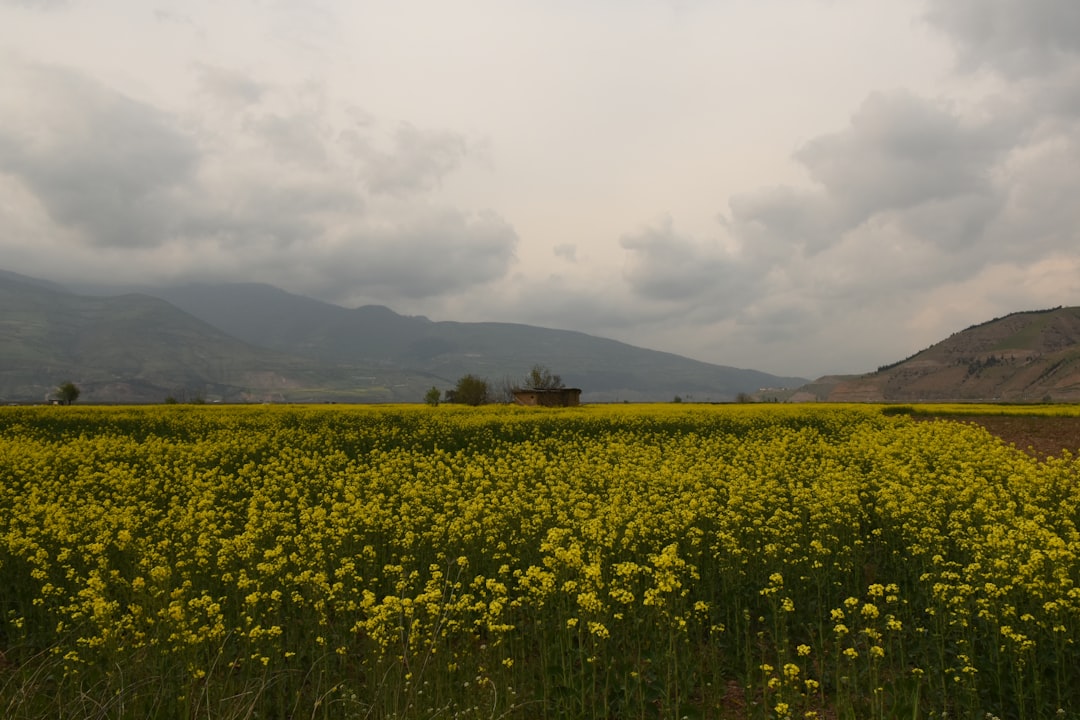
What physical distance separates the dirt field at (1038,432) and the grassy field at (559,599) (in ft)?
45.5

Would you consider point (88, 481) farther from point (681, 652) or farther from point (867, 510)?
point (867, 510)

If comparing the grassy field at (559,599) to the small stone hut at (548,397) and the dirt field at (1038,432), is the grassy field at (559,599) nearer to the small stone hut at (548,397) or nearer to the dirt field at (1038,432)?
the dirt field at (1038,432)

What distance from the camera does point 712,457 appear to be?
20969 millimetres

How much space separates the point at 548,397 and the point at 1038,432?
4006 cm

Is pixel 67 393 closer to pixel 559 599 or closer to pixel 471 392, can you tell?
pixel 471 392

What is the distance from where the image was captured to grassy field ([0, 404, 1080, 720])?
25.0ft

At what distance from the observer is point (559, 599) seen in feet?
30.2

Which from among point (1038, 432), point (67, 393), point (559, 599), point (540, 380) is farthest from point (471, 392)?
point (67, 393)

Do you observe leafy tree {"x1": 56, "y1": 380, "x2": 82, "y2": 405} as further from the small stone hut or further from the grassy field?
the grassy field

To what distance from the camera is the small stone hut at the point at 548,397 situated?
65812 mm

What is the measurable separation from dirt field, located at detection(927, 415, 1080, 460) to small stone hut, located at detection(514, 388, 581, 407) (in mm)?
34796

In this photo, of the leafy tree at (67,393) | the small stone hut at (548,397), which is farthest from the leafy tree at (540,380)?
the leafy tree at (67,393)

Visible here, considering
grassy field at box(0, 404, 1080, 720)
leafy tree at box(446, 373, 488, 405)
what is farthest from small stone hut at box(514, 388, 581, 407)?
grassy field at box(0, 404, 1080, 720)

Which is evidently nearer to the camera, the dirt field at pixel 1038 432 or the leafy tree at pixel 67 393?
the dirt field at pixel 1038 432
